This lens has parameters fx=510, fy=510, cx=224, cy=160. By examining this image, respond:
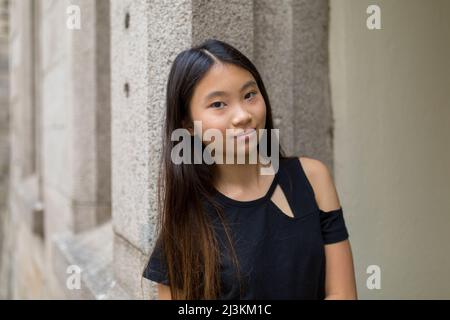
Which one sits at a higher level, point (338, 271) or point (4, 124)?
point (4, 124)

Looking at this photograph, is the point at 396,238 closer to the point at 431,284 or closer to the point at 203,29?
the point at 431,284

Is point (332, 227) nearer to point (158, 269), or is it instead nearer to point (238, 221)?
point (238, 221)

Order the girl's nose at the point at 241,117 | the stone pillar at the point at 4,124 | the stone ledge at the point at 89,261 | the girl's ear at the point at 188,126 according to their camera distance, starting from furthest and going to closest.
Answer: the stone pillar at the point at 4,124 → the stone ledge at the point at 89,261 → the girl's ear at the point at 188,126 → the girl's nose at the point at 241,117

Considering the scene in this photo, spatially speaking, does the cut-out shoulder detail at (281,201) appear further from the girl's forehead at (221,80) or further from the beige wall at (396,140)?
the beige wall at (396,140)

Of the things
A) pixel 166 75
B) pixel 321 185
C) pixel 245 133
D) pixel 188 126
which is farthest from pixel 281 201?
pixel 166 75

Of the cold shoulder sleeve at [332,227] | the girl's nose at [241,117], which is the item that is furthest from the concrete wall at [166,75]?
the cold shoulder sleeve at [332,227]

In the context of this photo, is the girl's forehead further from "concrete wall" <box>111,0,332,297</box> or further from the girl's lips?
"concrete wall" <box>111,0,332,297</box>

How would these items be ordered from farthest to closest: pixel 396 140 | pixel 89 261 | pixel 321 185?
pixel 89 261
pixel 396 140
pixel 321 185

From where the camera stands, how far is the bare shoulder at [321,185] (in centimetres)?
142

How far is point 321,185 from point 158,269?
51 cm

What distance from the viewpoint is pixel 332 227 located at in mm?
1390

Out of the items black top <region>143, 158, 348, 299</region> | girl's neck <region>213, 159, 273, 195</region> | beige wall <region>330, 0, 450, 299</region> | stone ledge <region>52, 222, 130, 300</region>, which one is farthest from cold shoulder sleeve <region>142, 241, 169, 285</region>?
beige wall <region>330, 0, 450, 299</region>

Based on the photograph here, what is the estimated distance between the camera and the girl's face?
136cm

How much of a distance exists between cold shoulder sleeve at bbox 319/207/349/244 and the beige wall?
2.31ft
